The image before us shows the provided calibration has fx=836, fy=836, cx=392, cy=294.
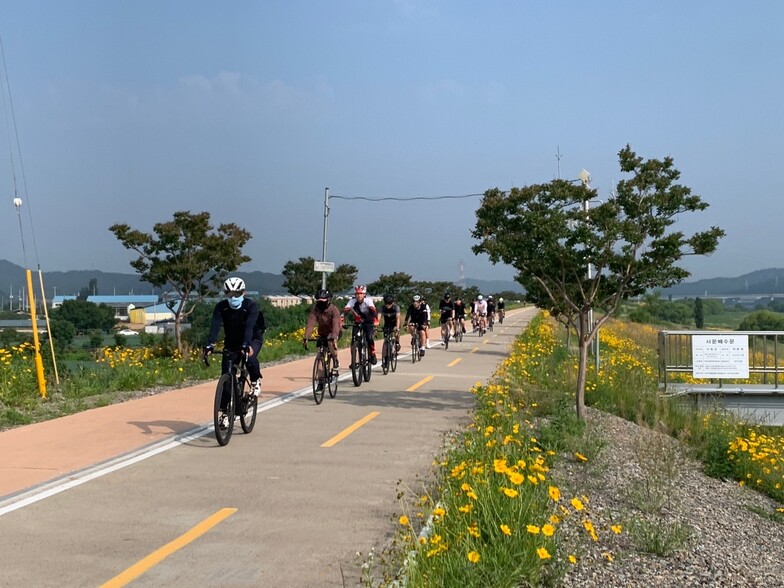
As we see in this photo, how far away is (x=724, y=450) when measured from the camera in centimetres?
1120

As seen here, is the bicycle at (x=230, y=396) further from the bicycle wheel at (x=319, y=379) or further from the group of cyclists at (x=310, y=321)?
the bicycle wheel at (x=319, y=379)

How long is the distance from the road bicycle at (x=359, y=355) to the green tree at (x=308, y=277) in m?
42.4

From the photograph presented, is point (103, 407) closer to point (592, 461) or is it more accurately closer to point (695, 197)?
point (592, 461)

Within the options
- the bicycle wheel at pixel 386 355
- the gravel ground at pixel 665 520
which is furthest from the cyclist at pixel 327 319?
the bicycle wheel at pixel 386 355

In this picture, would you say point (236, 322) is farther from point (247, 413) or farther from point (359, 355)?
point (359, 355)

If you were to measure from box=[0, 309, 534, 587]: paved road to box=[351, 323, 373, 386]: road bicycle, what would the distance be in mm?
2786

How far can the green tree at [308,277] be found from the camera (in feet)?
197

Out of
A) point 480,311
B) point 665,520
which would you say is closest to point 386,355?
point 665,520

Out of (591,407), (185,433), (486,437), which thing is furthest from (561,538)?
(591,407)

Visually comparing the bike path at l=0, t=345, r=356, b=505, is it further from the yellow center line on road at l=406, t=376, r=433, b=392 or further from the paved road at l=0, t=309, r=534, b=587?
the yellow center line on road at l=406, t=376, r=433, b=392

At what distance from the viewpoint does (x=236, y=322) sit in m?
10.1

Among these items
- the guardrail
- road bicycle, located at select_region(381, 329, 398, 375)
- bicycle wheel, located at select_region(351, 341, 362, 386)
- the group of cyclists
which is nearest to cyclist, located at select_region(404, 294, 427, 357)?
the group of cyclists

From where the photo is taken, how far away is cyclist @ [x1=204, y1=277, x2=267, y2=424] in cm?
992

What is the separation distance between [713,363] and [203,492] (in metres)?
13.1
